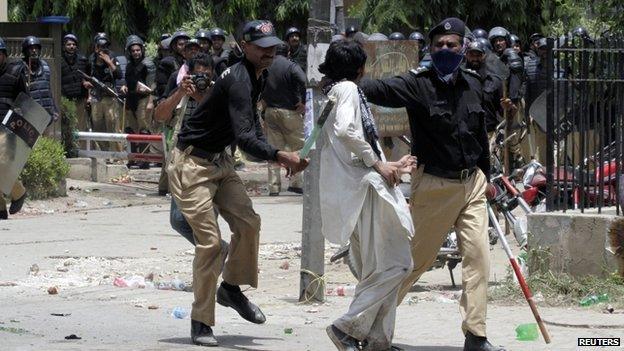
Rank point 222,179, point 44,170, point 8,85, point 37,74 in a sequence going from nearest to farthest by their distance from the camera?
1. point 222,179
2. point 8,85
3. point 44,170
4. point 37,74

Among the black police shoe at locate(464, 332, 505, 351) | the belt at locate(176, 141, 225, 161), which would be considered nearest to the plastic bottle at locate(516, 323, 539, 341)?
the black police shoe at locate(464, 332, 505, 351)

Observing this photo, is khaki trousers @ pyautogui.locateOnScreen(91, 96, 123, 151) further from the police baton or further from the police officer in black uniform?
the police baton

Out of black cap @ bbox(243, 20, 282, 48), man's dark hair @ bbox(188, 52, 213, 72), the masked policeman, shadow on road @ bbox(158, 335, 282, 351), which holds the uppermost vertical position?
black cap @ bbox(243, 20, 282, 48)

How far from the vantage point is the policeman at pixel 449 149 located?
7504mm

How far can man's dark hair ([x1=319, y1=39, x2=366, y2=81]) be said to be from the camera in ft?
24.3

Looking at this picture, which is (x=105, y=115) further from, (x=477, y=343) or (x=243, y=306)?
(x=477, y=343)

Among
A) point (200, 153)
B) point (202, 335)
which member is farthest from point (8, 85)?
point (202, 335)

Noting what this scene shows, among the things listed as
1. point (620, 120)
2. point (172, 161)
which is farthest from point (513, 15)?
point (172, 161)

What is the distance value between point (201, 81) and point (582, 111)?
2608mm

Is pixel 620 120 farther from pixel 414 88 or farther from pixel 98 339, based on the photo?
pixel 98 339

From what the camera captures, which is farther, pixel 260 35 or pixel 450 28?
pixel 260 35

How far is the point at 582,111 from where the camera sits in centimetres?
964

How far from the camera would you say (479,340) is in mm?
7422

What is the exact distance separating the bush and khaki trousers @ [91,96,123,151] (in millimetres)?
5324
